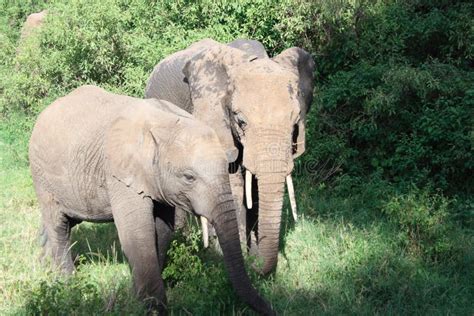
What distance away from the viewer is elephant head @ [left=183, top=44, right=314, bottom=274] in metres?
5.07

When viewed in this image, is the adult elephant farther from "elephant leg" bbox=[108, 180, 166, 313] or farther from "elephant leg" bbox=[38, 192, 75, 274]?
"elephant leg" bbox=[38, 192, 75, 274]

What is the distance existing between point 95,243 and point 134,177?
196 centimetres

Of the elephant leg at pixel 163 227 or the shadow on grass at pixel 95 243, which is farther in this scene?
the shadow on grass at pixel 95 243

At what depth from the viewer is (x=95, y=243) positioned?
634cm

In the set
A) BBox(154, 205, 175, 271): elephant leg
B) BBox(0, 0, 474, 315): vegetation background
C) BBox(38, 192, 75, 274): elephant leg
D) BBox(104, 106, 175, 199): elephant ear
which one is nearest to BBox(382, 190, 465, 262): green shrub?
BBox(0, 0, 474, 315): vegetation background

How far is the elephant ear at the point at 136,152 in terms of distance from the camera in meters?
4.54

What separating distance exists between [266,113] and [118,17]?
5.59 m

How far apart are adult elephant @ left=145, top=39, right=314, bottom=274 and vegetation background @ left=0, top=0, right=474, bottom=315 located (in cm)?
59

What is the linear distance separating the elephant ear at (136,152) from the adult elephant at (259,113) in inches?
35.0

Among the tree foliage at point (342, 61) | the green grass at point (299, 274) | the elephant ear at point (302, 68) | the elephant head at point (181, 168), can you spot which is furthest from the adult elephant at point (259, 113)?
the tree foliage at point (342, 61)

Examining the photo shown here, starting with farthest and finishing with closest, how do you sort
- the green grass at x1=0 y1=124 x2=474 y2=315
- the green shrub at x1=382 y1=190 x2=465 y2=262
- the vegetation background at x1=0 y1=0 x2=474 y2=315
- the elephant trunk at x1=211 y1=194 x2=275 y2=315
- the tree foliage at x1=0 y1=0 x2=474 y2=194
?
the tree foliage at x1=0 y1=0 x2=474 y2=194, the green shrub at x1=382 y1=190 x2=465 y2=262, the vegetation background at x1=0 y1=0 x2=474 y2=315, the green grass at x1=0 y1=124 x2=474 y2=315, the elephant trunk at x1=211 y1=194 x2=275 y2=315

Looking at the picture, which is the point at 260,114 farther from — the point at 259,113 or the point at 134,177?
the point at 134,177

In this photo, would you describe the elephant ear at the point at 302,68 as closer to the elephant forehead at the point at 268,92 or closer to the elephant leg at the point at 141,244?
the elephant forehead at the point at 268,92

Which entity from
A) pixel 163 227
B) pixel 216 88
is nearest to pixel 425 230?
pixel 216 88
